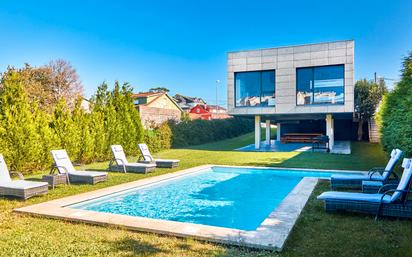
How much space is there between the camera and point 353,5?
1641cm

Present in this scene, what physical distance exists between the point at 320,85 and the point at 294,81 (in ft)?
5.63

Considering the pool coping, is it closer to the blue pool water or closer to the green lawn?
the green lawn

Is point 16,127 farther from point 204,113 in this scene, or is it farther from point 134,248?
point 204,113

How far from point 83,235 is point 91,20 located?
61.8ft

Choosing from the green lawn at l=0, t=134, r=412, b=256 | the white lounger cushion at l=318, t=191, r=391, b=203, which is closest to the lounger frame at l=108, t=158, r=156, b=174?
the green lawn at l=0, t=134, r=412, b=256

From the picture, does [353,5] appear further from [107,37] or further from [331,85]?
[107,37]

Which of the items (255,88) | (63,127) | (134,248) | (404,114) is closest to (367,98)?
(255,88)

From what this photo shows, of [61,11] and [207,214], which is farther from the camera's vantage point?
[61,11]

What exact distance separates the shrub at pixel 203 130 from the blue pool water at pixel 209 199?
1184 centimetres

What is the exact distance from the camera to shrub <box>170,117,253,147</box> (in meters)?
24.3

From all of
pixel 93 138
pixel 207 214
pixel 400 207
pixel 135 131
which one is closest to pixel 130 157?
pixel 135 131

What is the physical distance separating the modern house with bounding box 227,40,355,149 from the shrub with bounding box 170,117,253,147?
453cm

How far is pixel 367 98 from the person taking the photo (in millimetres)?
28625

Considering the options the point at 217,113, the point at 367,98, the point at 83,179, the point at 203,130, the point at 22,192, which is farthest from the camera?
the point at 217,113
